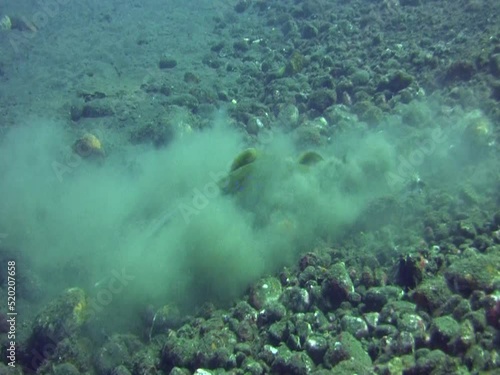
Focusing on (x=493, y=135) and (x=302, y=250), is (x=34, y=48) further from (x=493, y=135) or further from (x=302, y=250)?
(x=493, y=135)

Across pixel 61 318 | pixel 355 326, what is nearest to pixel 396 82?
pixel 355 326

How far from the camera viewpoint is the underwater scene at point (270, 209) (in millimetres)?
5582

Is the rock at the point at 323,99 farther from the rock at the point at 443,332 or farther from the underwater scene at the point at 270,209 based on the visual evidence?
the rock at the point at 443,332

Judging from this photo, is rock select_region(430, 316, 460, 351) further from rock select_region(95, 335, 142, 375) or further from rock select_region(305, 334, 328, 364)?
rock select_region(95, 335, 142, 375)

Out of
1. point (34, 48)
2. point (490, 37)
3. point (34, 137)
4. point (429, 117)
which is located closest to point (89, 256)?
point (34, 137)

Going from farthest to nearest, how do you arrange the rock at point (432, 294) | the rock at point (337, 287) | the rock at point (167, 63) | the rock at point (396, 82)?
the rock at point (167, 63) → the rock at point (396, 82) → the rock at point (337, 287) → the rock at point (432, 294)

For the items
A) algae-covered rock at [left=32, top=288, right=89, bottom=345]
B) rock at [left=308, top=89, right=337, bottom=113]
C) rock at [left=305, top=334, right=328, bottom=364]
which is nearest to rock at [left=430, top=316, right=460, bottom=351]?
rock at [left=305, top=334, right=328, bottom=364]

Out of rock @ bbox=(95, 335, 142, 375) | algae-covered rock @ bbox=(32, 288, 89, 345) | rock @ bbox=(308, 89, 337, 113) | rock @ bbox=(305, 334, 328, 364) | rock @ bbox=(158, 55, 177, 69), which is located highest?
rock @ bbox=(308, 89, 337, 113)

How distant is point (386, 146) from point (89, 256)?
7371 millimetres

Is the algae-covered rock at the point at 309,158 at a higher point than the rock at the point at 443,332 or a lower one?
lower

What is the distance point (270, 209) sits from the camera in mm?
8375

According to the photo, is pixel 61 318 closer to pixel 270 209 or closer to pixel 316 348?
pixel 270 209

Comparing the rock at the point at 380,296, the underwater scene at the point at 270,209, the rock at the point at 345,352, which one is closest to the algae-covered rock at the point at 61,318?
the underwater scene at the point at 270,209

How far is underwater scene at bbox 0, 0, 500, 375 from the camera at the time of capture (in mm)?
5582
